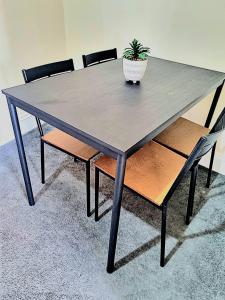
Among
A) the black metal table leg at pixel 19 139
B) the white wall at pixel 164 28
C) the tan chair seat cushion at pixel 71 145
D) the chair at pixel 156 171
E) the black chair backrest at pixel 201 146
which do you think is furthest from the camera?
the white wall at pixel 164 28

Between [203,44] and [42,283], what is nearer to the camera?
[42,283]

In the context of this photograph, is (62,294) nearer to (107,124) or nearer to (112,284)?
(112,284)

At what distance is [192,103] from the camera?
1.35 meters

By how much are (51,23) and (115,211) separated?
2015 millimetres

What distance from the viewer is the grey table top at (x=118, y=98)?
110 centimetres

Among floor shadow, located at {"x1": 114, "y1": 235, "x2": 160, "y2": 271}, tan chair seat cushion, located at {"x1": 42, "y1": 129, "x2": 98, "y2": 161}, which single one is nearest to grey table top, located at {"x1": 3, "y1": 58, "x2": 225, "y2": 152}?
tan chair seat cushion, located at {"x1": 42, "y1": 129, "x2": 98, "y2": 161}

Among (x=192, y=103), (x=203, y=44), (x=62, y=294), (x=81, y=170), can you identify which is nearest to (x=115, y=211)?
(x=62, y=294)

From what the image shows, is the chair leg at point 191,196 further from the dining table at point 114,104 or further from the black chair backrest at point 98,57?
the black chair backrest at point 98,57

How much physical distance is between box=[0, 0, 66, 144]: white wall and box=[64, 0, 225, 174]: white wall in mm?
189

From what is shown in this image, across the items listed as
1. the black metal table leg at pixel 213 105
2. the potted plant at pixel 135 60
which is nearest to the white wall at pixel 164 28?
the black metal table leg at pixel 213 105

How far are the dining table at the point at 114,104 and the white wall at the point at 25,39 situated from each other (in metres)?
0.84

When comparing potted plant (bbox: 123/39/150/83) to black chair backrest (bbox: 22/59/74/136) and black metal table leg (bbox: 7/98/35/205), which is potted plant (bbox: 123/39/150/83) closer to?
black chair backrest (bbox: 22/59/74/136)

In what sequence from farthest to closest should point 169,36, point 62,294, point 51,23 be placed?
point 51,23, point 169,36, point 62,294

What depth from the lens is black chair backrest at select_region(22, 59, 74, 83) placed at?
158 cm
